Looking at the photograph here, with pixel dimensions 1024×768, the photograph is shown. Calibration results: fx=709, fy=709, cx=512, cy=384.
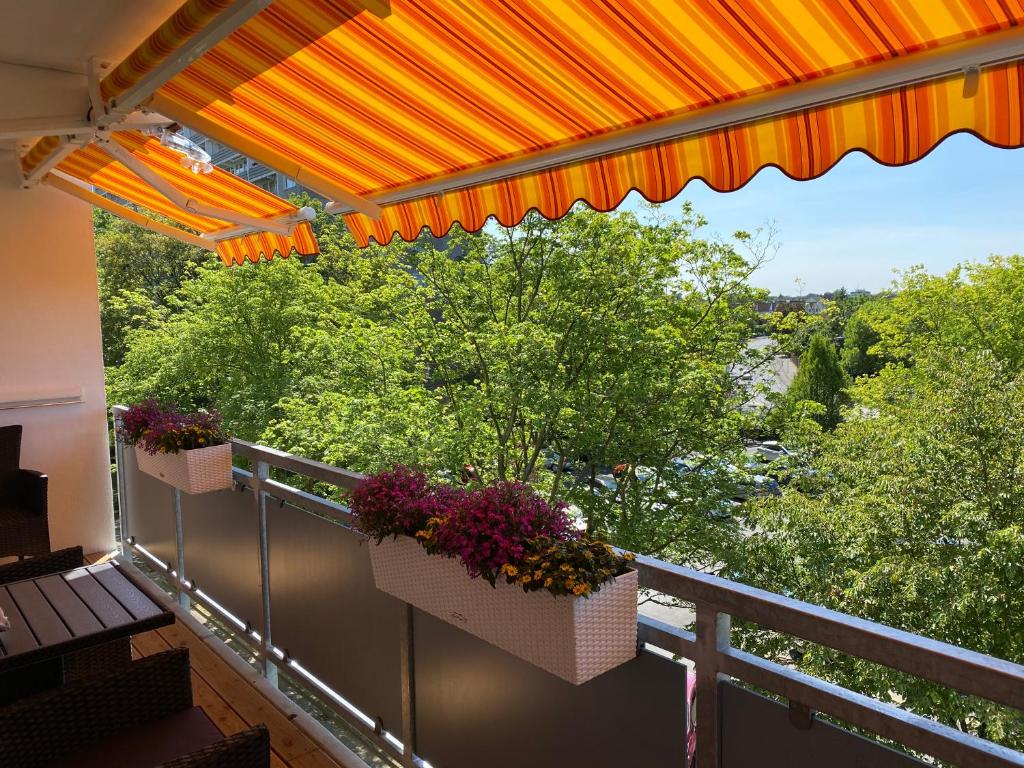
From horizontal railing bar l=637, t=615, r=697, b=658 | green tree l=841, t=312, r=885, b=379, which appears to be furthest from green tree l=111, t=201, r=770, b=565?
green tree l=841, t=312, r=885, b=379

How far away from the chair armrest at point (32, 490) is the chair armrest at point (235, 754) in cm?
480

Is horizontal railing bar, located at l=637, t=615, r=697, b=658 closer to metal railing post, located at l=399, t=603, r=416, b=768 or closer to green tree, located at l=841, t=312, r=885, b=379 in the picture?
metal railing post, located at l=399, t=603, r=416, b=768

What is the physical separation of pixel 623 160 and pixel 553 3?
0.74 meters

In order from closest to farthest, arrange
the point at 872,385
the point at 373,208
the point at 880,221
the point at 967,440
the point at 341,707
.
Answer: the point at 341,707, the point at 373,208, the point at 967,440, the point at 872,385, the point at 880,221

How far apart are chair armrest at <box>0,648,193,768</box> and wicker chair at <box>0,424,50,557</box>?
3971 millimetres

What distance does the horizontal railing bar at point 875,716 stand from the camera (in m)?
1.48

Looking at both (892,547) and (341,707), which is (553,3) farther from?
(892,547)

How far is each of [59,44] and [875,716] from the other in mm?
4717

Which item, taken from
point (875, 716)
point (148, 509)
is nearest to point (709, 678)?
point (875, 716)

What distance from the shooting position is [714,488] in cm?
1720

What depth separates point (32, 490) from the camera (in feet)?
18.8

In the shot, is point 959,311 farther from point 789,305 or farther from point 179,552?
point 179,552

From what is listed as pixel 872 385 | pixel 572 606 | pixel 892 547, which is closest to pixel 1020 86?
pixel 572 606

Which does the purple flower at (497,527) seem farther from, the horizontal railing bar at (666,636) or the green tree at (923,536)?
the green tree at (923,536)
